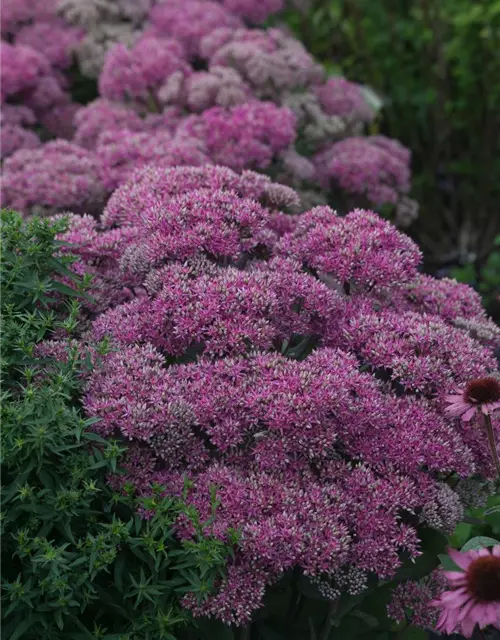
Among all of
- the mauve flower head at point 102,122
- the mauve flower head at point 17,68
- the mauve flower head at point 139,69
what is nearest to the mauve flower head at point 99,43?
the mauve flower head at point 17,68

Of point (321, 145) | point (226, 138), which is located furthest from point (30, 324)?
point (321, 145)

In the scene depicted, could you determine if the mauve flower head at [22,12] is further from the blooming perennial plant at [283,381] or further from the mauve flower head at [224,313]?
the mauve flower head at [224,313]

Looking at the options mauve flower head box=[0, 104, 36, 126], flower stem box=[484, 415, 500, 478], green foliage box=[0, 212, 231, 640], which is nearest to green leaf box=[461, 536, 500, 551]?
flower stem box=[484, 415, 500, 478]

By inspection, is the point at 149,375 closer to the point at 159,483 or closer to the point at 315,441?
the point at 159,483

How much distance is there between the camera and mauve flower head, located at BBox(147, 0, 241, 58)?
17.3 feet

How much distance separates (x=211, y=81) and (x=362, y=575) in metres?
3.17

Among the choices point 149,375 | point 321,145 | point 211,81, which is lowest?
point 321,145

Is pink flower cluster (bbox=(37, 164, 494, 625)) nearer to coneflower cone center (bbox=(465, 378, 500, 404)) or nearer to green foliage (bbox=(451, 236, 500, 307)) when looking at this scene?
coneflower cone center (bbox=(465, 378, 500, 404))

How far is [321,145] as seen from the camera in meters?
5.18

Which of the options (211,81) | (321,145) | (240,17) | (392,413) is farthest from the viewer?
(240,17)

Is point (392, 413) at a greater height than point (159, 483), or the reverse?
point (392, 413)

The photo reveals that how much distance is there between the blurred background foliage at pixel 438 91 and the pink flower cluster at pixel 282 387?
A: 3.43m

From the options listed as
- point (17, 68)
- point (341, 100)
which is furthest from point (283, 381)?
point (17, 68)

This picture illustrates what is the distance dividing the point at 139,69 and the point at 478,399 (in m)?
3.29
